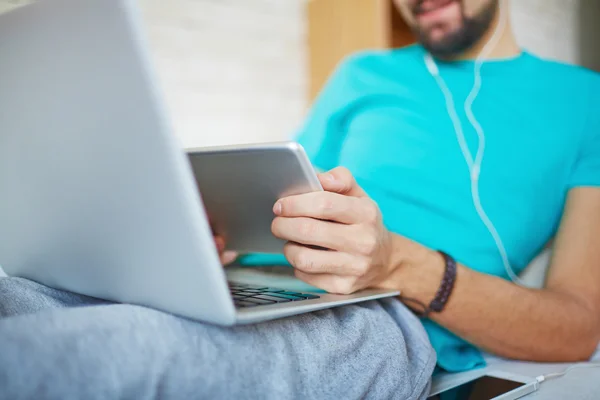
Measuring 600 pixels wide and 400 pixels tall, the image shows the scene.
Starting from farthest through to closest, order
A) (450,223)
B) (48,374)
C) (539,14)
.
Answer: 1. (539,14)
2. (450,223)
3. (48,374)

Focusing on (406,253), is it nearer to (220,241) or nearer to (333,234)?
(333,234)

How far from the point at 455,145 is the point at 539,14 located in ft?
3.90

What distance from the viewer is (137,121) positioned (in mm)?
342

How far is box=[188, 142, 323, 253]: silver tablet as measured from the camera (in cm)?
48

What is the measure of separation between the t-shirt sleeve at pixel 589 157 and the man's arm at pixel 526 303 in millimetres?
92

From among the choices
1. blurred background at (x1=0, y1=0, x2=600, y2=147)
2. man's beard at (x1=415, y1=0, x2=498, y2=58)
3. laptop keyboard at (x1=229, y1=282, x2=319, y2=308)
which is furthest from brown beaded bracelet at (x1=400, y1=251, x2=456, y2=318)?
blurred background at (x1=0, y1=0, x2=600, y2=147)

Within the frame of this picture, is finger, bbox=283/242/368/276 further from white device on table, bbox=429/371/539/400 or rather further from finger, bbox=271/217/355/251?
white device on table, bbox=429/371/539/400

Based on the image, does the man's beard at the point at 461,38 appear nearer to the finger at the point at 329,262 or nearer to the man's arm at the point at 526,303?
the man's arm at the point at 526,303

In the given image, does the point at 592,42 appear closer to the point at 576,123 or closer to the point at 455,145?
the point at 576,123

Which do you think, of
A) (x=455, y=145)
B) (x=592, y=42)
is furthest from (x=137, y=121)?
(x=592, y=42)

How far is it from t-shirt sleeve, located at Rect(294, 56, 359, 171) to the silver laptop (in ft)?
2.03

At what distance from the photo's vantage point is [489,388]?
668 millimetres

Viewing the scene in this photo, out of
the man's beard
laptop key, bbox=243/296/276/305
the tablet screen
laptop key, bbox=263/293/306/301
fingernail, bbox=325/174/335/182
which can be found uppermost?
the man's beard

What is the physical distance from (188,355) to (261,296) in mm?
154
